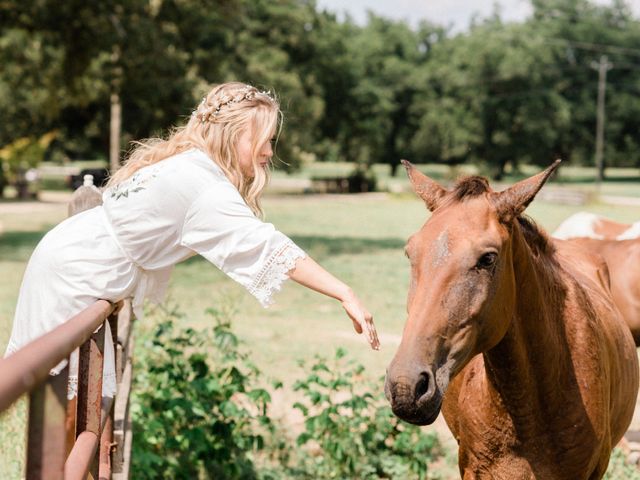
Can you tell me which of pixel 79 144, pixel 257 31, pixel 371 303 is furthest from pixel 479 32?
pixel 371 303

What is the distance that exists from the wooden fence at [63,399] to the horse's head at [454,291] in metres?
0.93

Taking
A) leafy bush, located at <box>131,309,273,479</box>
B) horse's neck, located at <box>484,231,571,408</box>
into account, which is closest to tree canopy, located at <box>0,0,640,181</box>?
leafy bush, located at <box>131,309,273,479</box>

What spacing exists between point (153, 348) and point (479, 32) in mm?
64936

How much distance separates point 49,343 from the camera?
1.58 metres

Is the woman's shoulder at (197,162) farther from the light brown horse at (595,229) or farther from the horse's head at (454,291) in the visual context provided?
the light brown horse at (595,229)

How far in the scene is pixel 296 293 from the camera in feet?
45.4

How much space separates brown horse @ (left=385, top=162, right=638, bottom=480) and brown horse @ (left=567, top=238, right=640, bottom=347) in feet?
11.2

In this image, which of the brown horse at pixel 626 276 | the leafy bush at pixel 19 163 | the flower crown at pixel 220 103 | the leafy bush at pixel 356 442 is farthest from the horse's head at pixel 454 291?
the leafy bush at pixel 19 163

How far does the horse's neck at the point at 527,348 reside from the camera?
3.23 meters

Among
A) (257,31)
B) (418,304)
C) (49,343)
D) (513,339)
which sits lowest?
(513,339)

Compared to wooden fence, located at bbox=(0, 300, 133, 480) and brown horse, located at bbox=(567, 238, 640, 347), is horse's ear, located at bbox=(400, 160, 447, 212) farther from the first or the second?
brown horse, located at bbox=(567, 238, 640, 347)

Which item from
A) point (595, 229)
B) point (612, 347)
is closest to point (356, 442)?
point (612, 347)

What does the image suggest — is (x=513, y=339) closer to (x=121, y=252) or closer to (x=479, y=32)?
(x=121, y=252)

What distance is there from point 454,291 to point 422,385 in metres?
0.38
